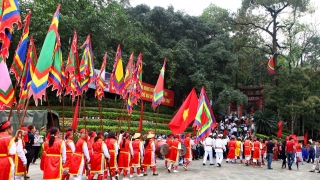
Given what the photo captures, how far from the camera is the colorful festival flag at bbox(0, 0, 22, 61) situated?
738cm

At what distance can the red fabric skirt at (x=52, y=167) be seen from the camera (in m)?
7.99

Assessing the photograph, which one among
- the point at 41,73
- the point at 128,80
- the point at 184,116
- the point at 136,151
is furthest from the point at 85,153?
the point at 128,80

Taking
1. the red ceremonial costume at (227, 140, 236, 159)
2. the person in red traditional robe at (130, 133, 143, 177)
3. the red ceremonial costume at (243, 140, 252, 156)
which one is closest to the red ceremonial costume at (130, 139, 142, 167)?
the person in red traditional robe at (130, 133, 143, 177)

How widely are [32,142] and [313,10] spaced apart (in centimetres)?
3182

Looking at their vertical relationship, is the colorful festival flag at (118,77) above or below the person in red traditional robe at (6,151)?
above

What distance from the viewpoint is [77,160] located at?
9.01 metres

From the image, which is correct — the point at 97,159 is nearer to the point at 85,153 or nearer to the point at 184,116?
the point at 85,153

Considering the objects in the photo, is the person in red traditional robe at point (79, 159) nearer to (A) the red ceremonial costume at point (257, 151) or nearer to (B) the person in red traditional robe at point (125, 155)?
(B) the person in red traditional robe at point (125, 155)

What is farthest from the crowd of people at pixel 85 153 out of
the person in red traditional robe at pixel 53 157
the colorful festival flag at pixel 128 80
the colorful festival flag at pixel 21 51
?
the colorful festival flag at pixel 128 80

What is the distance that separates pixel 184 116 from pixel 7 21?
7.89 meters

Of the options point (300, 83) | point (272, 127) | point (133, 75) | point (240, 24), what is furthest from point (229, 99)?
point (133, 75)

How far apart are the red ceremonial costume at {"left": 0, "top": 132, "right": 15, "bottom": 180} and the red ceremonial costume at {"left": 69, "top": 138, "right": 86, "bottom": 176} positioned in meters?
2.31

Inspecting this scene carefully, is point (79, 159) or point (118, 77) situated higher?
point (118, 77)

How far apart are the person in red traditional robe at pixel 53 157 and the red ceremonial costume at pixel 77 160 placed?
864 millimetres
